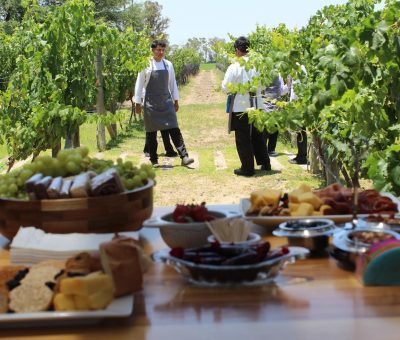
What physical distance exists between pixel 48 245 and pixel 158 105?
695 centimetres

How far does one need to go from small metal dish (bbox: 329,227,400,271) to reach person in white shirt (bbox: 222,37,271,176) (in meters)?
5.38

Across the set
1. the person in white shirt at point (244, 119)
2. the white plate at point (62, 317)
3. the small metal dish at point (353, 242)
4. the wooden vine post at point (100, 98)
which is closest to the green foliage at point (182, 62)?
the wooden vine post at point (100, 98)

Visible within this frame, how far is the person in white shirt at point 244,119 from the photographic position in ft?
22.4

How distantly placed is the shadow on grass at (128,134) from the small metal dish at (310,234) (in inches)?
374

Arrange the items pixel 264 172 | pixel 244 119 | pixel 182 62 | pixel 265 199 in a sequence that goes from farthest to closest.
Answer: pixel 182 62, pixel 264 172, pixel 244 119, pixel 265 199

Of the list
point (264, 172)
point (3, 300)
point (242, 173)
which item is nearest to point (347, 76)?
point (3, 300)

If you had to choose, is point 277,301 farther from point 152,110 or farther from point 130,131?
point 130,131

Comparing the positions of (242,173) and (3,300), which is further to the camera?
(242,173)

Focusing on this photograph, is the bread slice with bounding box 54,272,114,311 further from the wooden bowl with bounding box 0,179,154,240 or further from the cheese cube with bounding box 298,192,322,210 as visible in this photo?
the cheese cube with bounding box 298,192,322,210

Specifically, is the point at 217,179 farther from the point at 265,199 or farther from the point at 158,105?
the point at 265,199

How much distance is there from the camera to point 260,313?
1.05 metres

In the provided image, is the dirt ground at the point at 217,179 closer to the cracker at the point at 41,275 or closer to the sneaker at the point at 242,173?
the sneaker at the point at 242,173

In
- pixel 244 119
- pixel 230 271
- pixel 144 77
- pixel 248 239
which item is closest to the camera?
pixel 230 271

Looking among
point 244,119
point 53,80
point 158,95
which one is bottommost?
point 244,119
